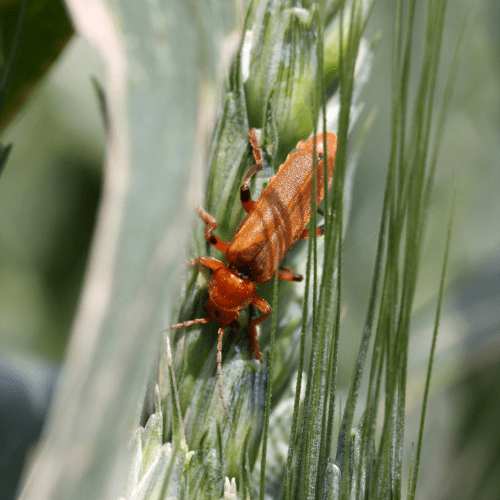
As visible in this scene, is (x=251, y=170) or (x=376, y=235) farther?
(x=376, y=235)

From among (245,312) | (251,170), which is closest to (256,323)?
(245,312)

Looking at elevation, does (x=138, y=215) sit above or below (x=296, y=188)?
below

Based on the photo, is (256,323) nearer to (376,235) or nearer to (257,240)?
(257,240)

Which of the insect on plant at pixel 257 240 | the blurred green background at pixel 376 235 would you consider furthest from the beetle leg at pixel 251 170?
the blurred green background at pixel 376 235

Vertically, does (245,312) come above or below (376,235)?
below

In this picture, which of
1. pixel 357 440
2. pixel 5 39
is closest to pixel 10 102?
pixel 5 39

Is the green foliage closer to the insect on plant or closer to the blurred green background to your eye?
the insect on plant

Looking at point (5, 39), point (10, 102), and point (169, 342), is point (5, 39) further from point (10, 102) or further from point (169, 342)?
point (169, 342)
